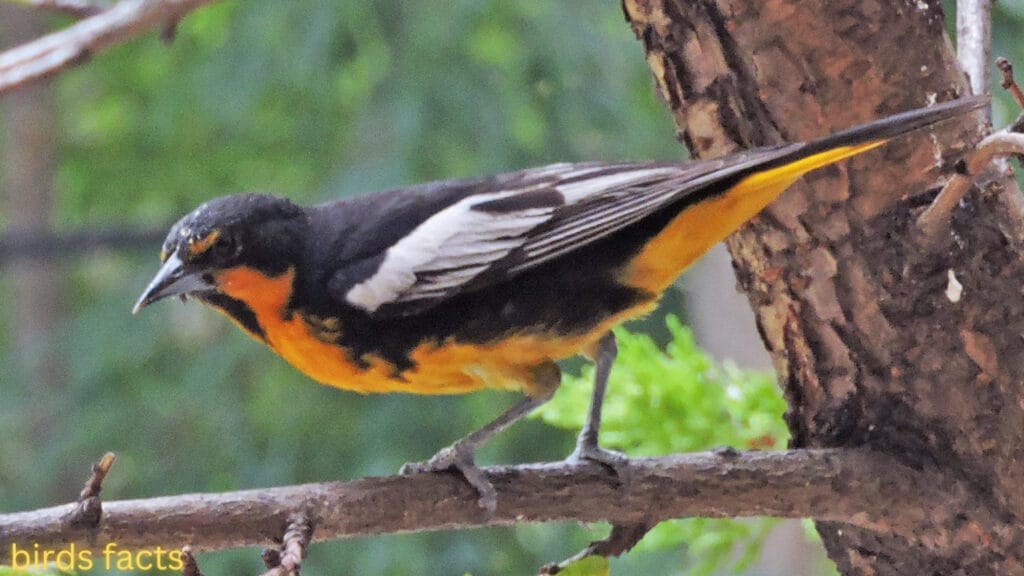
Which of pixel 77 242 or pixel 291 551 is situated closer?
pixel 291 551

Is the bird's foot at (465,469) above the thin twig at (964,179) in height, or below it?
below

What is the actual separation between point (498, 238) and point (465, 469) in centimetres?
34

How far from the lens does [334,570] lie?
3.94m

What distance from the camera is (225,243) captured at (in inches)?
65.0

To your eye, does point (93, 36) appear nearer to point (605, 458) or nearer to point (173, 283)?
point (173, 283)

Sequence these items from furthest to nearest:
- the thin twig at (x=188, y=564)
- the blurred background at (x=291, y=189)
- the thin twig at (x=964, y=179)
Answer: the blurred background at (x=291, y=189) < the thin twig at (x=964, y=179) < the thin twig at (x=188, y=564)

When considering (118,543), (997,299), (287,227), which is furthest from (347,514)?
(997,299)

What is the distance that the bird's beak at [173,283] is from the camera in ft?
5.14

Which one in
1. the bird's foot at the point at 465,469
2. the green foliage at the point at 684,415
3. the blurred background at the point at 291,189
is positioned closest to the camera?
the bird's foot at the point at 465,469

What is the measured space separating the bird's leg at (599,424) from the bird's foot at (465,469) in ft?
0.53

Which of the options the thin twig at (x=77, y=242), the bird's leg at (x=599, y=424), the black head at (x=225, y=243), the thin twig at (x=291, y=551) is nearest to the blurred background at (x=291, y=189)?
the thin twig at (x=77, y=242)

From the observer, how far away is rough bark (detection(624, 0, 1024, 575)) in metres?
1.50

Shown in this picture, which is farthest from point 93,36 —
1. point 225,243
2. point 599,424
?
point 599,424

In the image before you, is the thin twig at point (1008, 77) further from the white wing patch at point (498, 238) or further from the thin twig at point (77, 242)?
the thin twig at point (77, 242)
